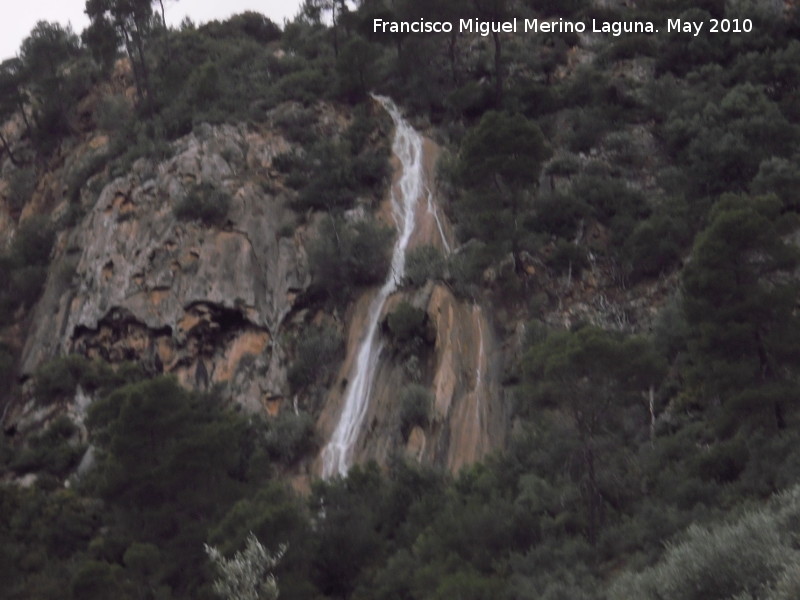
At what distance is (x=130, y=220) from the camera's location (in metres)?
31.8

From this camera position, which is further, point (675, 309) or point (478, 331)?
point (478, 331)

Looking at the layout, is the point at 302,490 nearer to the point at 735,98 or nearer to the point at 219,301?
the point at 219,301

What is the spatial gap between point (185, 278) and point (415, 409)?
1046 cm

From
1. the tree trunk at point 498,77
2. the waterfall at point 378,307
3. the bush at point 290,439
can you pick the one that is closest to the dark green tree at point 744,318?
the waterfall at point 378,307

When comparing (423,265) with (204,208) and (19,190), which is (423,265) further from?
(19,190)

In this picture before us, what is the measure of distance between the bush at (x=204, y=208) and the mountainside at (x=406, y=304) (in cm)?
13

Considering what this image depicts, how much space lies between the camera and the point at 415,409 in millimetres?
22812

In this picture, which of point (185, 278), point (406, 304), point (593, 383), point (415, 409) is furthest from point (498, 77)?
point (593, 383)

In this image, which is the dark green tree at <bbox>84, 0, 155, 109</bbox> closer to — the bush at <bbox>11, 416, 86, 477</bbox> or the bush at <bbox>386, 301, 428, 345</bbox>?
the bush at <bbox>11, 416, 86, 477</bbox>

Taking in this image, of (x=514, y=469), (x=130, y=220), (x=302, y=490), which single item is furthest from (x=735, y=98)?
(x=130, y=220)

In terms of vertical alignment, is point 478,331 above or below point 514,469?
above

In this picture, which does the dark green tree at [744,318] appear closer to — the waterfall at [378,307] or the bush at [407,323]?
the bush at [407,323]

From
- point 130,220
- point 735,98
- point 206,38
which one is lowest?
point 130,220

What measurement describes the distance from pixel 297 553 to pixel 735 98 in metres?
22.4
